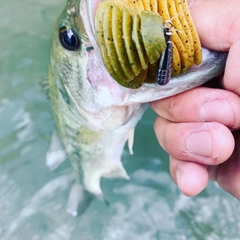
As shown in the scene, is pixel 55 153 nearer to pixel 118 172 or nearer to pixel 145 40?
pixel 118 172

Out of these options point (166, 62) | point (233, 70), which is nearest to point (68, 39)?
point (166, 62)

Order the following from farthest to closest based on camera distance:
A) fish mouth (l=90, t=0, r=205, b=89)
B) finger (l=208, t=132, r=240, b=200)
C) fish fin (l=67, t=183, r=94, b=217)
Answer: fish fin (l=67, t=183, r=94, b=217) < finger (l=208, t=132, r=240, b=200) < fish mouth (l=90, t=0, r=205, b=89)

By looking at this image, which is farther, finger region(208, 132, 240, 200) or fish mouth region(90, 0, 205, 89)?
finger region(208, 132, 240, 200)

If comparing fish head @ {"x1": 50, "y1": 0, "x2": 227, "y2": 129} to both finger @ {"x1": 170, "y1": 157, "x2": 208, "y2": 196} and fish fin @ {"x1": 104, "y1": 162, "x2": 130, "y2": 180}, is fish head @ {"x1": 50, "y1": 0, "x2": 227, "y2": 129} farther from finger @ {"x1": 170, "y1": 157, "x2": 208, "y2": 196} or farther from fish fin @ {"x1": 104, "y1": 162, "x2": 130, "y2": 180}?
fish fin @ {"x1": 104, "y1": 162, "x2": 130, "y2": 180}

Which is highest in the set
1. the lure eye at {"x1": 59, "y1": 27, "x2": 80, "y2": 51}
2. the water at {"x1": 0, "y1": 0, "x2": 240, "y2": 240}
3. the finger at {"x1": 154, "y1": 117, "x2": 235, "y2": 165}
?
the lure eye at {"x1": 59, "y1": 27, "x2": 80, "y2": 51}

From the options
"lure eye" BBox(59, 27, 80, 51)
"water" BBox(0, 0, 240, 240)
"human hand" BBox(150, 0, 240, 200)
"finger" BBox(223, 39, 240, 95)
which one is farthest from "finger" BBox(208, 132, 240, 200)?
"water" BBox(0, 0, 240, 240)

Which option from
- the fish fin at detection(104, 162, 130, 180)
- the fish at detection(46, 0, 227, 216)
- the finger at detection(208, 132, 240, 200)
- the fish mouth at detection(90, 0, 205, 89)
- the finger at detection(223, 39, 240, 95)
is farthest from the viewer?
the fish fin at detection(104, 162, 130, 180)

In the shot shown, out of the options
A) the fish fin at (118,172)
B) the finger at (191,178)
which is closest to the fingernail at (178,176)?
the finger at (191,178)
